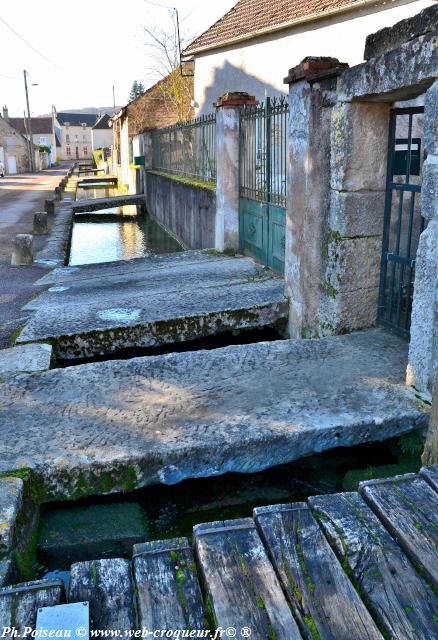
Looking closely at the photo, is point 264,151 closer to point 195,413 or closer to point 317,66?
point 317,66

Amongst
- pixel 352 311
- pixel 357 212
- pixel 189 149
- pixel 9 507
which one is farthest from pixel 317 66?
pixel 189 149

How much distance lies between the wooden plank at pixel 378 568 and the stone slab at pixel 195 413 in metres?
0.83

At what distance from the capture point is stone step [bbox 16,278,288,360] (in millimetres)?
5352

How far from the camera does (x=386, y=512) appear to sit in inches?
97.3

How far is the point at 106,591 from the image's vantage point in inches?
83.5

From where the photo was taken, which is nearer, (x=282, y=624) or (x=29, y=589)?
(x=282, y=624)

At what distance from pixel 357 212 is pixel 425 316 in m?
1.34

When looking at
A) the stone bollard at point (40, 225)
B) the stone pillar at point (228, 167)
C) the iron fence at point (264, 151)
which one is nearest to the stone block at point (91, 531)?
the iron fence at point (264, 151)

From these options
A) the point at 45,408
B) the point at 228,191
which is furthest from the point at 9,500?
the point at 228,191

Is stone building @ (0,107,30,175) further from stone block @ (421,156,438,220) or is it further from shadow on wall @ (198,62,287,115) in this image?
stone block @ (421,156,438,220)

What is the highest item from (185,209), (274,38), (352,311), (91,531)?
(274,38)

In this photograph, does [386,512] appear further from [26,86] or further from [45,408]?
[26,86]

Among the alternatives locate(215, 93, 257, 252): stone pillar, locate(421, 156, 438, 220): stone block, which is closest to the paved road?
locate(215, 93, 257, 252): stone pillar

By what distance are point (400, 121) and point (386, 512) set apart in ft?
25.7
